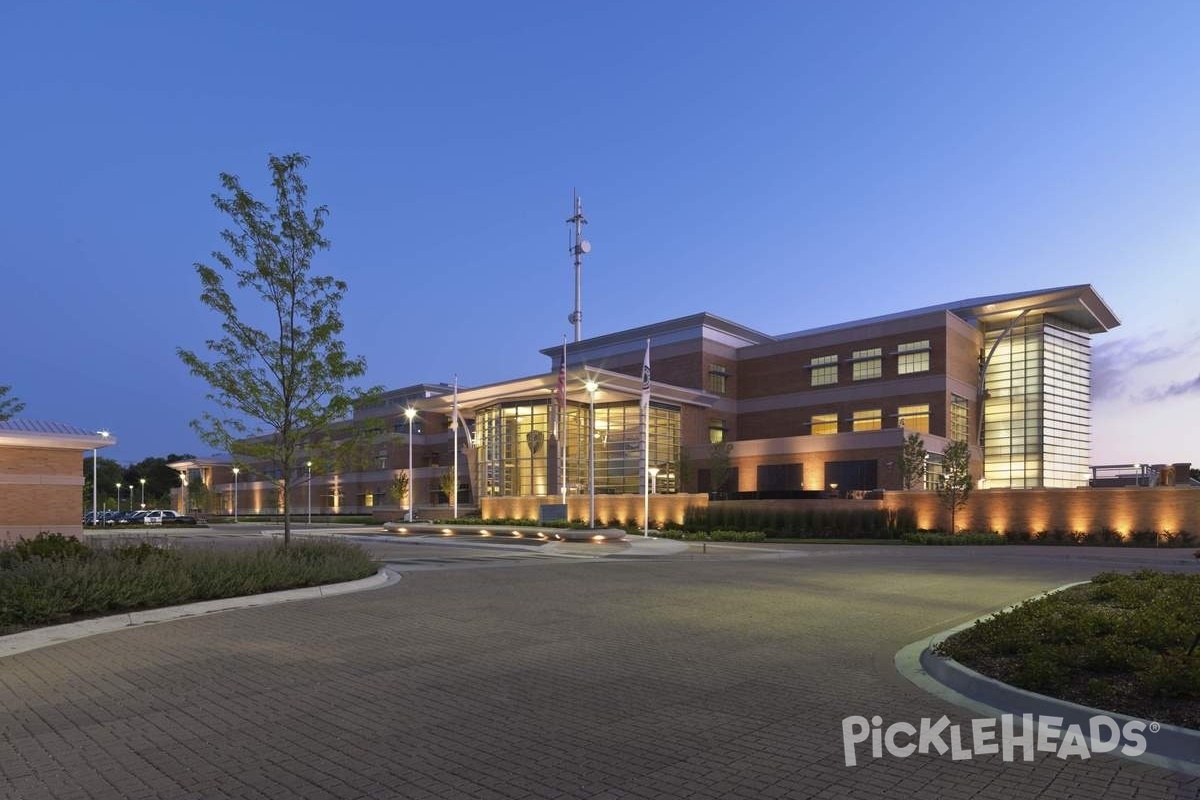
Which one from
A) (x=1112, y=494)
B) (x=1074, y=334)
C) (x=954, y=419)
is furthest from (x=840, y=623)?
(x=1074, y=334)

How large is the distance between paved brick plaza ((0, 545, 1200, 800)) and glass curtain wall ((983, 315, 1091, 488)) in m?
54.3

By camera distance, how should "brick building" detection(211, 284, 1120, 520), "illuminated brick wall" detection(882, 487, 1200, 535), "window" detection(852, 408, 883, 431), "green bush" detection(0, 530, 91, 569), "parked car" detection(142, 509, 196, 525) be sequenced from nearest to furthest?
1. "green bush" detection(0, 530, 91, 569)
2. "illuminated brick wall" detection(882, 487, 1200, 535)
3. "brick building" detection(211, 284, 1120, 520)
4. "window" detection(852, 408, 883, 431)
5. "parked car" detection(142, 509, 196, 525)

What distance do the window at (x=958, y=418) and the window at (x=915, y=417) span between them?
212 cm

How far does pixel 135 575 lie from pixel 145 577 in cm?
18

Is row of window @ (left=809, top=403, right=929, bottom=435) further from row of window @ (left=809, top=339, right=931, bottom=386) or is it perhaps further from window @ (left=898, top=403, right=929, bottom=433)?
row of window @ (left=809, top=339, right=931, bottom=386)

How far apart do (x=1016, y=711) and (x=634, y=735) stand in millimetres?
3343

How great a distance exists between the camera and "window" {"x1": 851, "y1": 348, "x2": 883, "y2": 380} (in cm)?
5888

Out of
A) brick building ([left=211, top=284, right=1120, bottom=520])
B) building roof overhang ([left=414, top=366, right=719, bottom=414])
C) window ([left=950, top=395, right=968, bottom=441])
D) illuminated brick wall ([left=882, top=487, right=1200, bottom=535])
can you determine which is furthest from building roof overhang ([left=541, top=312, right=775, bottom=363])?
illuminated brick wall ([left=882, top=487, right=1200, bottom=535])

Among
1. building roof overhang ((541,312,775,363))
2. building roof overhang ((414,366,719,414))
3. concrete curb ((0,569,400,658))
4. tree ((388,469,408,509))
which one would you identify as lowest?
tree ((388,469,408,509))

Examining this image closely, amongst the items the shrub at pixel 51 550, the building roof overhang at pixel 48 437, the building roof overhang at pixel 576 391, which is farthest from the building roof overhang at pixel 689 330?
the shrub at pixel 51 550

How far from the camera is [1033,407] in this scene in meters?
60.8

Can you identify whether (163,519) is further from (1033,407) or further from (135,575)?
(1033,407)

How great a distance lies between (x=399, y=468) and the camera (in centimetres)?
8369

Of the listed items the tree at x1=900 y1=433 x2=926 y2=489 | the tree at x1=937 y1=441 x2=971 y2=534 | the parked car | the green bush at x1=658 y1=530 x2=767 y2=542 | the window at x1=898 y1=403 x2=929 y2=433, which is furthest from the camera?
the parked car
